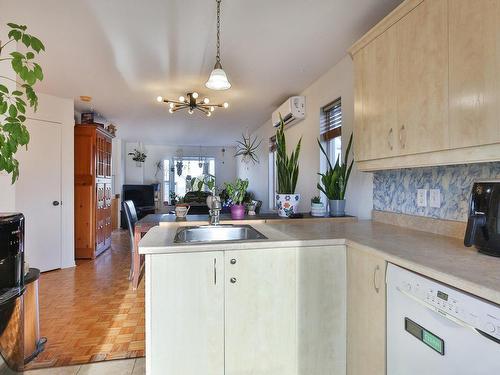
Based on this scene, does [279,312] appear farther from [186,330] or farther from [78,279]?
[78,279]

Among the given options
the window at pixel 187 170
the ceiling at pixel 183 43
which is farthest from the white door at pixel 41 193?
the window at pixel 187 170

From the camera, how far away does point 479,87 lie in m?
1.18

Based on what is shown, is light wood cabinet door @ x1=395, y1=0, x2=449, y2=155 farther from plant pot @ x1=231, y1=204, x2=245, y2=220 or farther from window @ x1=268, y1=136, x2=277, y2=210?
window @ x1=268, y1=136, x2=277, y2=210

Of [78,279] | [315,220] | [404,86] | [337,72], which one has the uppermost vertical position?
[337,72]

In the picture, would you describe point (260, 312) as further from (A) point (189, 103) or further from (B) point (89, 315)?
(A) point (189, 103)

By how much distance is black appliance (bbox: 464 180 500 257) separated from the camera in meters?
1.15

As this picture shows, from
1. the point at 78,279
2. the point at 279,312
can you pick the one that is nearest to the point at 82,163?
the point at 78,279

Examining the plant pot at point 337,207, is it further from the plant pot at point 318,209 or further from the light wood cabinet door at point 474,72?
the light wood cabinet door at point 474,72

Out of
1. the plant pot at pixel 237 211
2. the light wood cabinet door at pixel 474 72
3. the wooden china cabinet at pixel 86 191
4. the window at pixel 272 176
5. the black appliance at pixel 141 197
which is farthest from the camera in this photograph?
the black appliance at pixel 141 197

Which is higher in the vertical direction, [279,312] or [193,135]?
[193,135]

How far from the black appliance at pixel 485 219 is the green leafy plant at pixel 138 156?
8483 millimetres

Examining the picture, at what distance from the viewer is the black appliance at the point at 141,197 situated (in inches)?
318

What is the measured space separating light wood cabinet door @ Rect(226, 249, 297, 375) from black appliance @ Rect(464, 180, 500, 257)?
2.63ft

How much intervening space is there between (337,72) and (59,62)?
2745 mm
